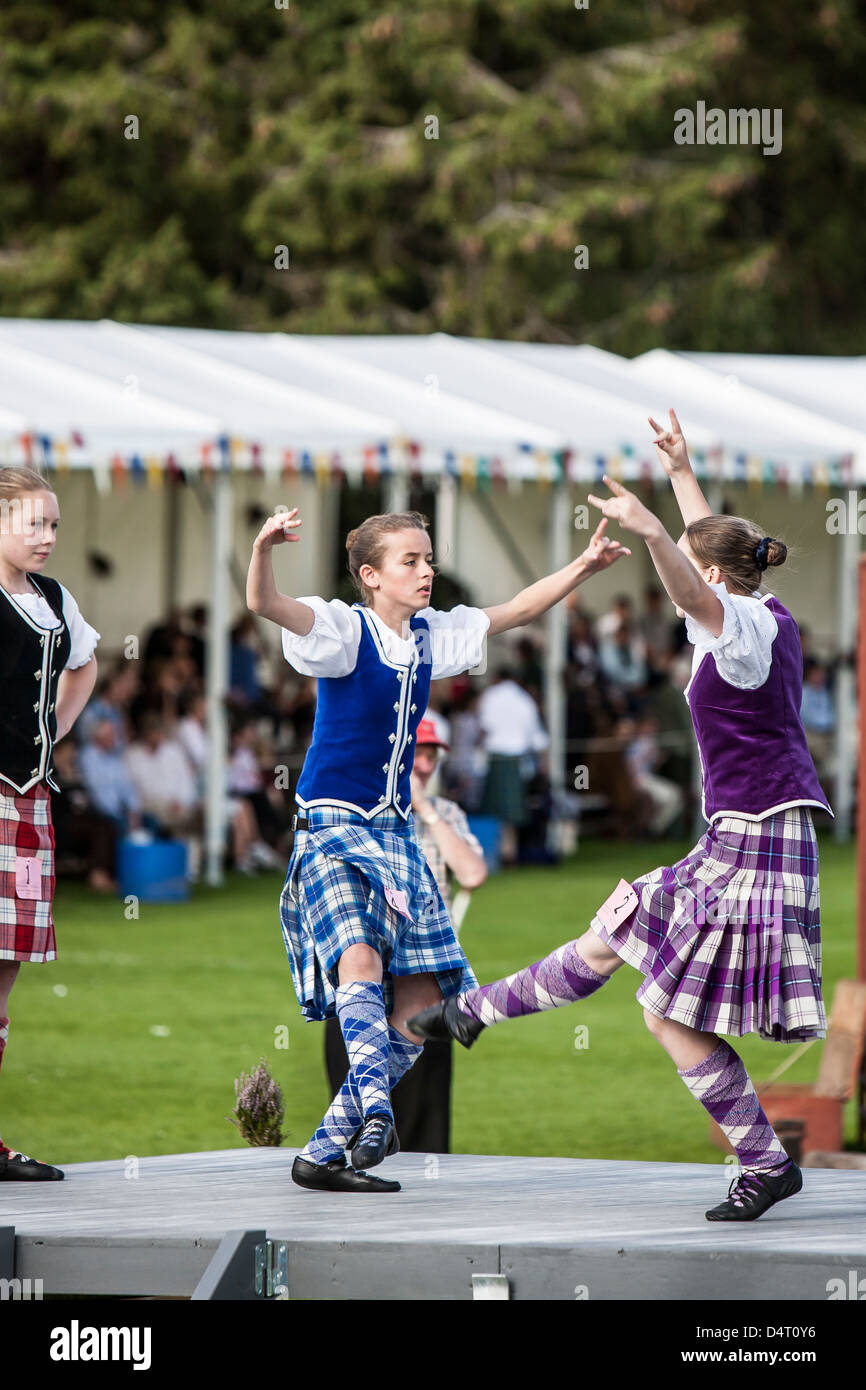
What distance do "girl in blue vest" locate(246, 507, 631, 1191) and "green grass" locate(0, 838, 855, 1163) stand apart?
2355 mm

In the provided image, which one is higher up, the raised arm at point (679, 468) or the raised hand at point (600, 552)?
the raised arm at point (679, 468)

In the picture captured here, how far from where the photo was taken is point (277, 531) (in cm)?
447

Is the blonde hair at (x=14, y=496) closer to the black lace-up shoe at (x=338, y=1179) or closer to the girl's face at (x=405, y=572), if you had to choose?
the girl's face at (x=405, y=572)

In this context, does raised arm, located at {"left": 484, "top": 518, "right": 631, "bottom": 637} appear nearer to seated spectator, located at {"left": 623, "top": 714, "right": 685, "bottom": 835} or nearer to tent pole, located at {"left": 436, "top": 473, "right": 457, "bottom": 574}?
seated spectator, located at {"left": 623, "top": 714, "right": 685, "bottom": 835}

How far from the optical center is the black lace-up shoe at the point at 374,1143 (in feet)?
14.8

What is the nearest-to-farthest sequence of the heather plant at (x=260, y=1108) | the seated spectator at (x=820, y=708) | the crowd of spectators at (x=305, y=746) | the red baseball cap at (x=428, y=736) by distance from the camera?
the heather plant at (x=260, y=1108) → the red baseball cap at (x=428, y=736) → the crowd of spectators at (x=305, y=746) → the seated spectator at (x=820, y=708)

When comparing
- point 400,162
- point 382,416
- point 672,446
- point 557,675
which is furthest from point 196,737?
point 400,162

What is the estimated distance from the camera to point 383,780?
4.78 meters

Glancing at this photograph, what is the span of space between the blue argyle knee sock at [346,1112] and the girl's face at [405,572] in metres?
0.98

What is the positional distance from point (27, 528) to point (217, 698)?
8677 mm

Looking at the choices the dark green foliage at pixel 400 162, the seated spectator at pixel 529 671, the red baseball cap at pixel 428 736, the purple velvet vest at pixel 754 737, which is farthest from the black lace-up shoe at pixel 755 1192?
the dark green foliage at pixel 400 162

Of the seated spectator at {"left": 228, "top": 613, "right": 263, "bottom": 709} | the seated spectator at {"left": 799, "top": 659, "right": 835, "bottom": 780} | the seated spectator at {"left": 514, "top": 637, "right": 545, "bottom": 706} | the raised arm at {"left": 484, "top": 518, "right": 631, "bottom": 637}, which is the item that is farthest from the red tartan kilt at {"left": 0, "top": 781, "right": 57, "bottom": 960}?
the seated spectator at {"left": 799, "top": 659, "right": 835, "bottom": 780}

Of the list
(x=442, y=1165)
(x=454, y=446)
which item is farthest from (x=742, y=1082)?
(x=454, y=446)
